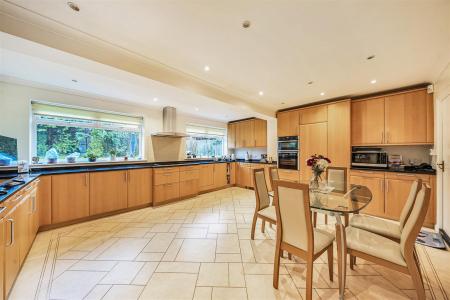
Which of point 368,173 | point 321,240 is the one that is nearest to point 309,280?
point 321,240

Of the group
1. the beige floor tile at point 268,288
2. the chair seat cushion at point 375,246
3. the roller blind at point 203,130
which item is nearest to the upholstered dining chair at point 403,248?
the chair seat cushion at point 375,246

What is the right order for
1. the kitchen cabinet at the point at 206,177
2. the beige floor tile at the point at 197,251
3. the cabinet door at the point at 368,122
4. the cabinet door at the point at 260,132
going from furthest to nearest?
the cabinet door at the point at 260,132 → the kitchen cabinet at the point at 206,177 → the cabinet door at the point at 368,122 → the beige floor tile at the point at 197,251

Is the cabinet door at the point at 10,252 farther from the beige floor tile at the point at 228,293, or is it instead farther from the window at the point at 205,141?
the window at the point at 205,141

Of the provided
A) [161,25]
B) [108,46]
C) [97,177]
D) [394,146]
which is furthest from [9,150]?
Result: [394,146]

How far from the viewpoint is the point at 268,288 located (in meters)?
1.53

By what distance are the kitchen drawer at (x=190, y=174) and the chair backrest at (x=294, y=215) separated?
313cm

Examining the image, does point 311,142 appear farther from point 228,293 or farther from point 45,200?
point 45,200

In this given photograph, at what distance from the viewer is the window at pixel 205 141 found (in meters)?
5.60

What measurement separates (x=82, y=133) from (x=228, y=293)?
162 inches

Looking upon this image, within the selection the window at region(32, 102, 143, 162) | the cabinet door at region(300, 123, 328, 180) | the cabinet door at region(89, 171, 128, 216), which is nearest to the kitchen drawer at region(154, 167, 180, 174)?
the cabinet door at region(89, 171, 128, 216)

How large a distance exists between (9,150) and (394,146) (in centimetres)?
720

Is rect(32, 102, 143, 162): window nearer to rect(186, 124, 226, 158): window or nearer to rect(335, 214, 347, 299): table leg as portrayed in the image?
rect(186, 124, 226, 158): window

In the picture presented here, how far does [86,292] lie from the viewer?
58.0 inches

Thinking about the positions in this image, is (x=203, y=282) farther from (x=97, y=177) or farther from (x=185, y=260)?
(x=97, y=177)
